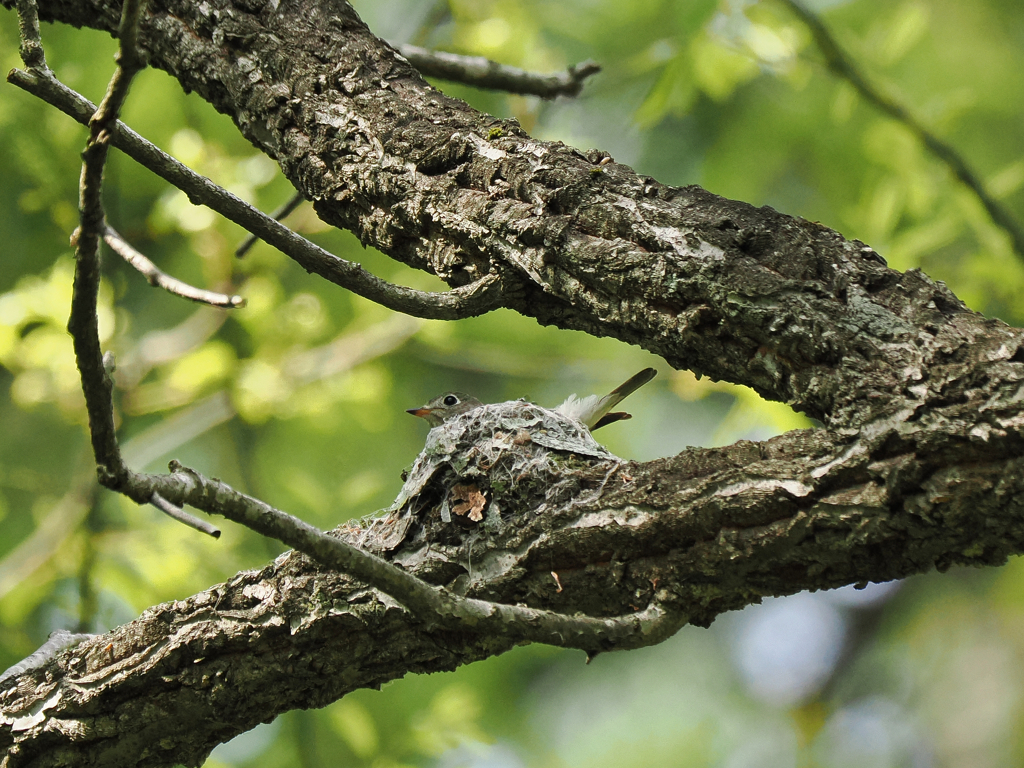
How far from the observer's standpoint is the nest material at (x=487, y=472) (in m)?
2.35

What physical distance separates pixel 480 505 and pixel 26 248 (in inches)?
173

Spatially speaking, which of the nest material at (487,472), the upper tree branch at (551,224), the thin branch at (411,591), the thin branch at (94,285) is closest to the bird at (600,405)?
the nest material at (487,472)

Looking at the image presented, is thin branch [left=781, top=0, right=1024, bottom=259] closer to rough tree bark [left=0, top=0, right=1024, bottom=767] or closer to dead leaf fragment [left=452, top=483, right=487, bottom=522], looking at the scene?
rough tree bark [left=0, top=0, right=1024, bottom=767]

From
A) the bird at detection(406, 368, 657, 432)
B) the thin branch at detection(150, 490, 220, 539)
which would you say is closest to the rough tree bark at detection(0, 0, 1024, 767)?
the thin branch at detection(150, 490, 220, 539)

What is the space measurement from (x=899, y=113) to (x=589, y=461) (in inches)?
132

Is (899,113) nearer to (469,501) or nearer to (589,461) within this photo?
(589,461)

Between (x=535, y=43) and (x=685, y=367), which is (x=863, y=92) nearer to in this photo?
(x=535, y=43)

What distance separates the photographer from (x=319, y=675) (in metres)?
2.30

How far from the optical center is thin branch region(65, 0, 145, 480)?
1.40 meters

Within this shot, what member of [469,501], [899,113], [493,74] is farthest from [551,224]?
[899,113]

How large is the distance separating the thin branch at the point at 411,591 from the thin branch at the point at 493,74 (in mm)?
2703

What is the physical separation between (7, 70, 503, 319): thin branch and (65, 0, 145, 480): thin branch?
46 cm

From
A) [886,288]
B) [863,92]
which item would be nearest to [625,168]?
[886,288]

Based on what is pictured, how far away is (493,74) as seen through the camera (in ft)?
12.5
